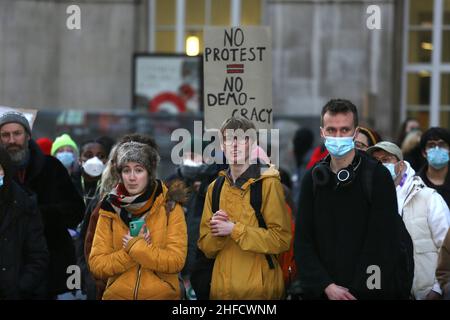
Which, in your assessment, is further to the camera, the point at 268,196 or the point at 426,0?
the point at 426,0

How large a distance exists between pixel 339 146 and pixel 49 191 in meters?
2.76

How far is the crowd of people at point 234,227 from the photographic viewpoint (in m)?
5.86

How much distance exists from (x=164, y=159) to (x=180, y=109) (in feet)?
10.1

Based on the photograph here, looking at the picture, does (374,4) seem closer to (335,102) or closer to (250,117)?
(250,117)

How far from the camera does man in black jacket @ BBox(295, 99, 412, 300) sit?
5805mm

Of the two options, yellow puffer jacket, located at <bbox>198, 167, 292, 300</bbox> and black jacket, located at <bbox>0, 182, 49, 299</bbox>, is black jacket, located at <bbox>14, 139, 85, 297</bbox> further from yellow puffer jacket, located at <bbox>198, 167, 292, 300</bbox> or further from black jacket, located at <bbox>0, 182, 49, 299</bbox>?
yellow puffer jacket, located at <bbox>198, 167, 292, 300</bbox>

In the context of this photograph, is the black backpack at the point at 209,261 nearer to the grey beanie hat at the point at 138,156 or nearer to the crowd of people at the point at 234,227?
the crowd of people at the point at 234,227

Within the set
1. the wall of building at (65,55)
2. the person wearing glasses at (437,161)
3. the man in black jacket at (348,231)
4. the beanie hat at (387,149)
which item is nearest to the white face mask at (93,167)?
the beanie hat at (387,149)

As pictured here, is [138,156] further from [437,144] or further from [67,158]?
[437,144]

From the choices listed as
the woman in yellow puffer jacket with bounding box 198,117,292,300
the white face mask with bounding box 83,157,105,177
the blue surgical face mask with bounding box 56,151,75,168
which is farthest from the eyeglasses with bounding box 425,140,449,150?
the blue surgical face mask with bounding box 56,151,75,168

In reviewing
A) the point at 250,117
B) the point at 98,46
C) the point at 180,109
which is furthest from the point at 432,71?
the point at 250,117

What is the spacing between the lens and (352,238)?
586cm

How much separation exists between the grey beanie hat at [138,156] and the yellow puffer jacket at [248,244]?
50 centimetres
